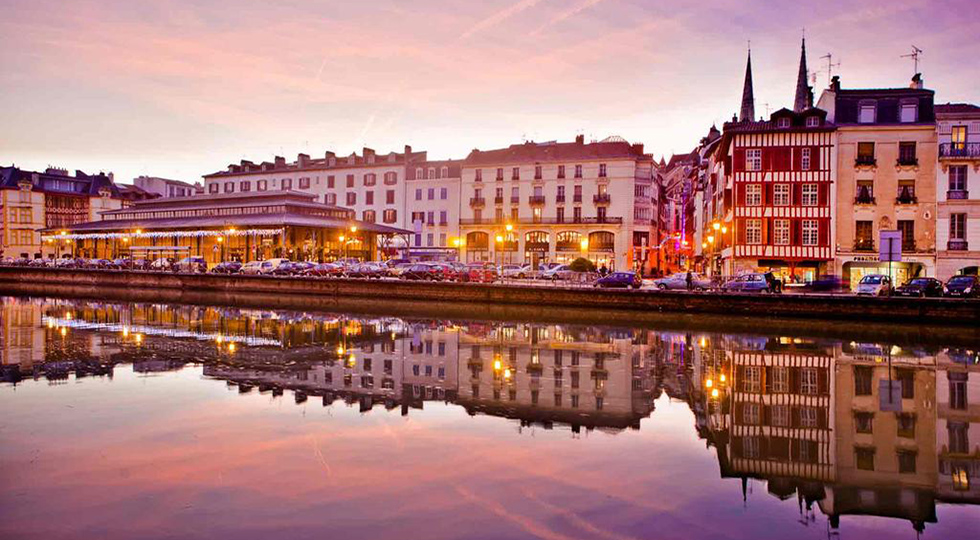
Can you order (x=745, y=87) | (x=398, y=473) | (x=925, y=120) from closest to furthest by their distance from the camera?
(x=398, y=473)
(x=925, y=120)
(x=745, y=87)

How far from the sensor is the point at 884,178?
45.5 meters

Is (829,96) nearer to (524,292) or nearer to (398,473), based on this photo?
(524,292)

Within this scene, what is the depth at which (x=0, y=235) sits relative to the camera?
91125 millimetres

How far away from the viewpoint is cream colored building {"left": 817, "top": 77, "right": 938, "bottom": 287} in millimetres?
44719

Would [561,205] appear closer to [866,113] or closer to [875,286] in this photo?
[866,113]

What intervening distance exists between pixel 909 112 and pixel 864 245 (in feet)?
30.1

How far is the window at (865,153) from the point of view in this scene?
149 ft

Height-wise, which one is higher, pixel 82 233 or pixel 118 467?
pixel 82 233

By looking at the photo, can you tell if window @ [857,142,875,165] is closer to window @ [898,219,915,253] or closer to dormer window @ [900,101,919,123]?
dormer window @ [900,101,919,123]

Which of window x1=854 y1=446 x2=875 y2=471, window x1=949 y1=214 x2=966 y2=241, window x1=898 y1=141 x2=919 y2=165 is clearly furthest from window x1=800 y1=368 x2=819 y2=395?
window x1=898 y1=141 x2=919 y2=165

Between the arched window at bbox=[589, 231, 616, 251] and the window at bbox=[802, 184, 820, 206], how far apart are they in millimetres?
22827

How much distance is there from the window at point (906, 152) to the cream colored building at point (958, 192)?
1.54 metres

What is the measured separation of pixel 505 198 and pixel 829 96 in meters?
32.7

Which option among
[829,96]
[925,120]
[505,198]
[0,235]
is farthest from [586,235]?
[0,235]
